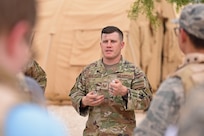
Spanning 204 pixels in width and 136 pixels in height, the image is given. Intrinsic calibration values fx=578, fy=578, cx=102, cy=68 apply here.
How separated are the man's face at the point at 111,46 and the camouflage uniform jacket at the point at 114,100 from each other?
0.11m

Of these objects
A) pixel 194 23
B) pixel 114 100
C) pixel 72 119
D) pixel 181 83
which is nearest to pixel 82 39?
pixel 72 119

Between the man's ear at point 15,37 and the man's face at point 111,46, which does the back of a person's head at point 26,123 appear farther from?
the man's face at point 111,46

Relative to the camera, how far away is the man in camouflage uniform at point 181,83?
9.41 ft

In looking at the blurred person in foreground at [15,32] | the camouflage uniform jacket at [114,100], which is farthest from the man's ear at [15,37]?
the camouflage uniform jacket at [114,100]

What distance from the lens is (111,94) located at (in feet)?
17.2

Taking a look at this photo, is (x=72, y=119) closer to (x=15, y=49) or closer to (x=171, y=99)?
(x=171, y=99)

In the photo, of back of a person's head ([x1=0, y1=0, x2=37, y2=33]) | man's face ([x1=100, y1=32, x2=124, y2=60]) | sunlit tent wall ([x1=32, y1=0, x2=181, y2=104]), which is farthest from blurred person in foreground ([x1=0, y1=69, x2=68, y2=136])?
sunlit tent wall ([x1=32, y1=0, x2=181, y2=104])

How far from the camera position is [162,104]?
9.46 feet

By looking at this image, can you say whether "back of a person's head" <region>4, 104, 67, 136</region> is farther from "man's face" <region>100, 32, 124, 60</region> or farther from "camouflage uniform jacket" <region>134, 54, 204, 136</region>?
"man's face" <region>100, 32, 124, 60</region>

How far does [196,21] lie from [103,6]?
40.2ft

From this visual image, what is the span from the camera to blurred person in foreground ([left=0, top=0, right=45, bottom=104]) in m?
1.33

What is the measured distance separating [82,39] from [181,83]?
1218 cm

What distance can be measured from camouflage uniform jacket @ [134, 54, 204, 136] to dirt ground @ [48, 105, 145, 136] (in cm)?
757

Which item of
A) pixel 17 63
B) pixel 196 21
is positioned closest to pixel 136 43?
pixel 196 21
